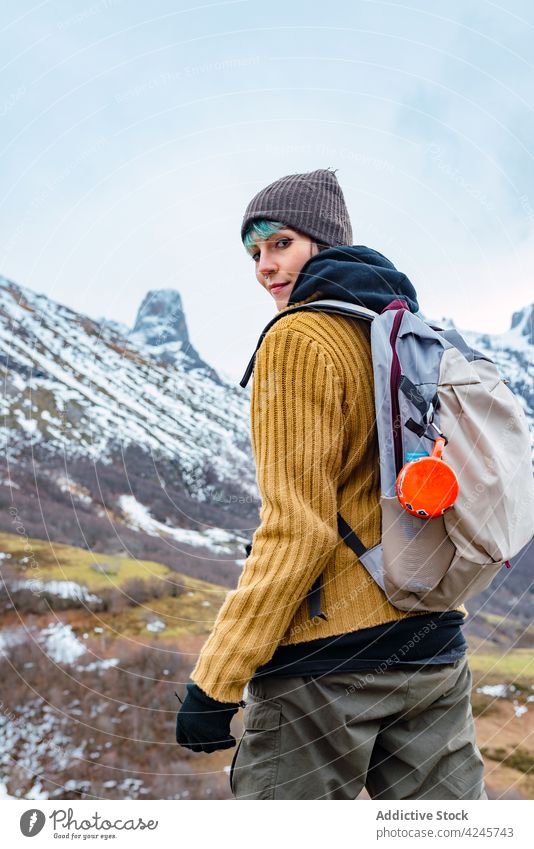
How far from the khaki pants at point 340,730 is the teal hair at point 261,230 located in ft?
3.39

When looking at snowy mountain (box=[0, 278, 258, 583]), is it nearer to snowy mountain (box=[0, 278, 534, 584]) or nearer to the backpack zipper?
snowy mountain (box=[0, 278, 534, 584])

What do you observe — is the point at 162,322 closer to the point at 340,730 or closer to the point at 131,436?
the point at 131,436

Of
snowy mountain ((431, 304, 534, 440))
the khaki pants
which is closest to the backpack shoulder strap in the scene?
the khaki pants

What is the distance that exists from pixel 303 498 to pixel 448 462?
29 cm

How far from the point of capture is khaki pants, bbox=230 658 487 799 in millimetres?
1446

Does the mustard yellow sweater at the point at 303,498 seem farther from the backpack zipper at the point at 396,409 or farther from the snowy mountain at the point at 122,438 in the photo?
the snowy mountain at the point at 122,438

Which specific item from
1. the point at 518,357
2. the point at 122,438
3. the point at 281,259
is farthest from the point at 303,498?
the point at 518,357

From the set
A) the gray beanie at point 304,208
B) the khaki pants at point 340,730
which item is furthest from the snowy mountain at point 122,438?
the khaki pants at point 340,730

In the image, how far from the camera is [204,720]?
4.64ft

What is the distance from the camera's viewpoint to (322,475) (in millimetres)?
1436

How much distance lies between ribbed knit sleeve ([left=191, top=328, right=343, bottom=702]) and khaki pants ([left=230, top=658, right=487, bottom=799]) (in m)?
0.12

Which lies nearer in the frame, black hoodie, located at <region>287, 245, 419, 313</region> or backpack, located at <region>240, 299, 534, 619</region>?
backpack, located at <region>240, 299, 534, 619</region>
